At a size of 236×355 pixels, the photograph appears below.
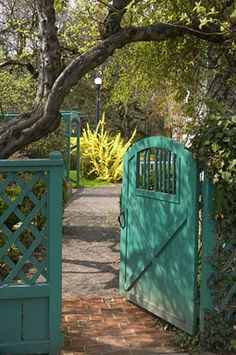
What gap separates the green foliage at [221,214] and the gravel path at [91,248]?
1.94 metres

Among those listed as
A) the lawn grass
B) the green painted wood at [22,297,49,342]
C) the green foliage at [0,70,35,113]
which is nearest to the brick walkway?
the green painted wood at [22,297,49,342]

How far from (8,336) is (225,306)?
1.76 meters

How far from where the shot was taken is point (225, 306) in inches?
175

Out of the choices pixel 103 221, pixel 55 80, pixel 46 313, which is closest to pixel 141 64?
pixel 55 80

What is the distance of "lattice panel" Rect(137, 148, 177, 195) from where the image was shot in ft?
16.2

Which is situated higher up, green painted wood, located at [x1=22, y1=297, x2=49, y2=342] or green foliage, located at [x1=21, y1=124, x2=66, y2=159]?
green foliage, located at [x1=21, y1=124, x2=66, y2=159]

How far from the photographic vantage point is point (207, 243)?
4.43 m

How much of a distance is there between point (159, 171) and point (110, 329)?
60.2 inches

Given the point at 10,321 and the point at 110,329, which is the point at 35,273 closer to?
the point at 10,321

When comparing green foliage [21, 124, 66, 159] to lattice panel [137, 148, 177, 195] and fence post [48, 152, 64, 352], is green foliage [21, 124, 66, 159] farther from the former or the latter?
fence post [48, 152, 64, 352]

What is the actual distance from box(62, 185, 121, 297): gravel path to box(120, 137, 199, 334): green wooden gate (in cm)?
71

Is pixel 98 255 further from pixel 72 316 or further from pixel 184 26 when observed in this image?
pixel 184 26

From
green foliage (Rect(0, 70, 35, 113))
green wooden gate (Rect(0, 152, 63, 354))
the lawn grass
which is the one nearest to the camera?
green wooden gate (Rect(0, 152, 63, 354))

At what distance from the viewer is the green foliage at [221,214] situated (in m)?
4.15
